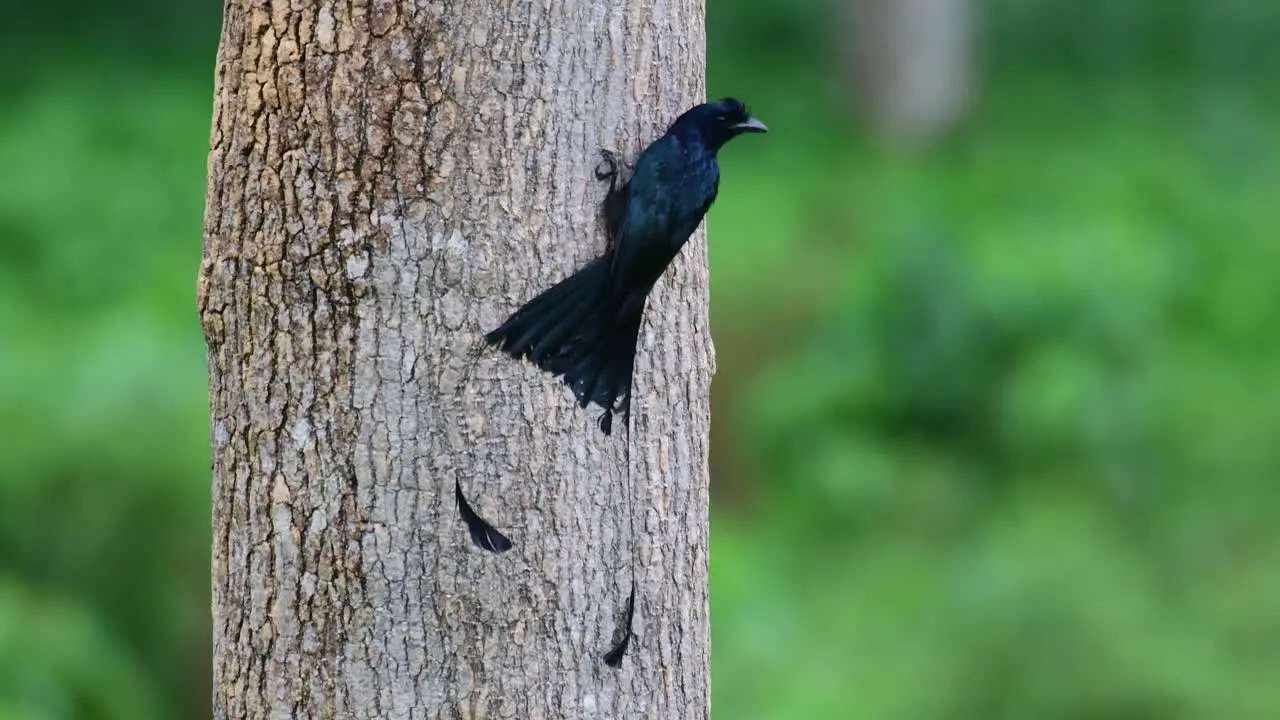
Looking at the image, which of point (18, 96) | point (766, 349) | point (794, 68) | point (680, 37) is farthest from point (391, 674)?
point (794, 68)

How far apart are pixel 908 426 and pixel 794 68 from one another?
14.0ft

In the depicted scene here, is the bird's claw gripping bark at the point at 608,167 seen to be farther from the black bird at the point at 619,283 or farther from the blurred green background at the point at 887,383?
the blurred green background at the point at 887,383

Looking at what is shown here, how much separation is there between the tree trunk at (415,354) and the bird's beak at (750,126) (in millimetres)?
130

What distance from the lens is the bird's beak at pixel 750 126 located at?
213cm

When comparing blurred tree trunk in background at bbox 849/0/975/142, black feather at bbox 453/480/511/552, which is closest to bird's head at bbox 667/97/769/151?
black feather at bbox 453/480/511/552

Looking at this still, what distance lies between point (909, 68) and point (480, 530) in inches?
301

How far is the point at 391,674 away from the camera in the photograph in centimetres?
201

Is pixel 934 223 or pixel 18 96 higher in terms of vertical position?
pixel 18 96

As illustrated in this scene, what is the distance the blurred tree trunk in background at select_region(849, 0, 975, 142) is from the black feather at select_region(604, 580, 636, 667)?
7.34m

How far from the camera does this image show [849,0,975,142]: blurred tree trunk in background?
9.12 m

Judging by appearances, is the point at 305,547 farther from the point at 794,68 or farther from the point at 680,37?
the point at 794,68

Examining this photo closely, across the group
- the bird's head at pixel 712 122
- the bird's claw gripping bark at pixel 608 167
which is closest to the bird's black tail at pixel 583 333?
the bird's claw gripping bark at pixel 608 167

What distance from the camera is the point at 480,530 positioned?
2.01 meters

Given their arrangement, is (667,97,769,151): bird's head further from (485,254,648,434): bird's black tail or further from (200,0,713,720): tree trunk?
(485,254,648,434): bird's black tail
